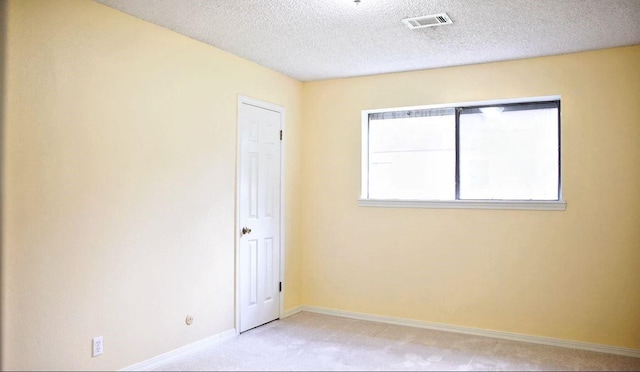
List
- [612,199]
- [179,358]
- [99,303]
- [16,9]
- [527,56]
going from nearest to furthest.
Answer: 1. [16,9]
2. [99,303]
3. [179,358]
4. [612,199]
5. [527,56]

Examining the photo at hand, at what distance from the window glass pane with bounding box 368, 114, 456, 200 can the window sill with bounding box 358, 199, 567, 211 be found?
5.3 inches

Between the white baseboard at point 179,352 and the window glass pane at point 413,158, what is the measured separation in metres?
2.06

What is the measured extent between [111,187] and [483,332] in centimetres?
333

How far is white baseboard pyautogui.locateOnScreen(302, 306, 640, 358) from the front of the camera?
3946mm

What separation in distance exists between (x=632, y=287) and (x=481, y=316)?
121cm

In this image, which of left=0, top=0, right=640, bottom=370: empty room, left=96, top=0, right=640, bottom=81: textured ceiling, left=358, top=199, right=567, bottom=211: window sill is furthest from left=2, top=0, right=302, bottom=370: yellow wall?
left=358, top=199, right=567, bottom=211: window sill

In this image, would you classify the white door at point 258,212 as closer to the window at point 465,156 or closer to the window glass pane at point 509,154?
the window at point 465,156

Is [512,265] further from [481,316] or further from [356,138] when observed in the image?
[356,138]

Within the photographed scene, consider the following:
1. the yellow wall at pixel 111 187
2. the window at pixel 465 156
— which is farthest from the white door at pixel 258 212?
the window at pixel 465 156

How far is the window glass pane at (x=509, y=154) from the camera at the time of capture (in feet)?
14.3

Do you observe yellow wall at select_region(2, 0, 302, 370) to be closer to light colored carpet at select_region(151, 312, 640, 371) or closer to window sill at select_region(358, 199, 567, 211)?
light colored carpet at select_region(151, 312, 640, 371)

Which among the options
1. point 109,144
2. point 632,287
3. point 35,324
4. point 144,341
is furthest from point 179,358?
point 632,287

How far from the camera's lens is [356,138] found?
16.7 feet

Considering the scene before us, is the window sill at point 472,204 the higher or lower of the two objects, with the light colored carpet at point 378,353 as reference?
higher
